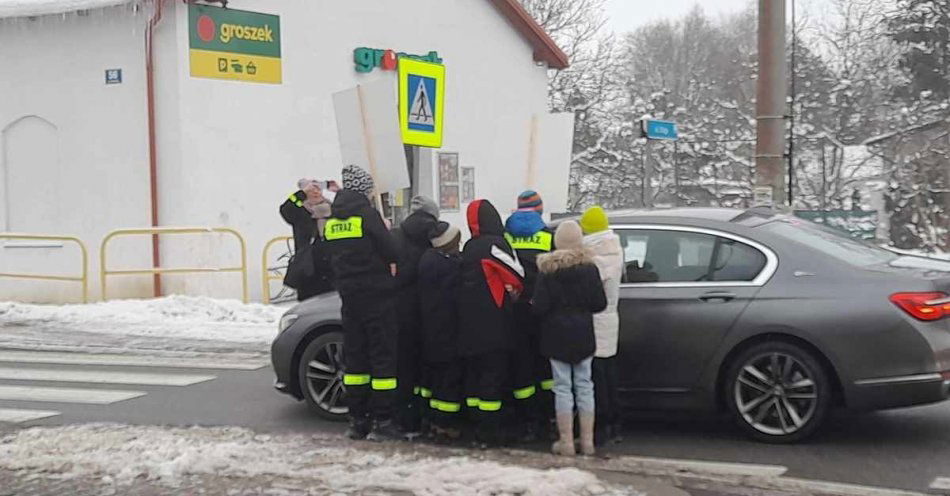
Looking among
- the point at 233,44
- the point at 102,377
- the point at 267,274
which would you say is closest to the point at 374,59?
the point at 233,44

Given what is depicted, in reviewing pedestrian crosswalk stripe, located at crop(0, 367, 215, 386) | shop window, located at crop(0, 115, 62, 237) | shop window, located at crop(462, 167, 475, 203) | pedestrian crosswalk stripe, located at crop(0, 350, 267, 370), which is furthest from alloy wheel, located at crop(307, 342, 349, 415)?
shop window, located at crop(462, 167, 475, 203)

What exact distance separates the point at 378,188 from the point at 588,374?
3.33 meters

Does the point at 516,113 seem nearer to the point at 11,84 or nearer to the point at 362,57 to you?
the point at 362,57

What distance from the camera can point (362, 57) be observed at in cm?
1867

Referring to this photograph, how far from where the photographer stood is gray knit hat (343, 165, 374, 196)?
7129 millimetres

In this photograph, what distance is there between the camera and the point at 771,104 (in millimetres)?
11086

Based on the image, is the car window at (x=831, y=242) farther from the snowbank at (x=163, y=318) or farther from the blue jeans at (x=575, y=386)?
the snowbank at (x=163, y=318)

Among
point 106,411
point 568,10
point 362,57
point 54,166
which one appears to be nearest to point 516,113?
point 362,57

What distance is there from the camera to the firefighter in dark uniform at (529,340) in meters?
6.94

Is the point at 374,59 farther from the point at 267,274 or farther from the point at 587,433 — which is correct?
the point at 587,433

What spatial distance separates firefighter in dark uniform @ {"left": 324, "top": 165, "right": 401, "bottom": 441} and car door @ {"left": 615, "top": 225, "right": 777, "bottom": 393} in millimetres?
1578

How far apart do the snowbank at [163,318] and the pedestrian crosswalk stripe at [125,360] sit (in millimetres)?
1368

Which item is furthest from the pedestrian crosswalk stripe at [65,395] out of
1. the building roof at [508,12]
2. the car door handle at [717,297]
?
the building roof at [508,12]

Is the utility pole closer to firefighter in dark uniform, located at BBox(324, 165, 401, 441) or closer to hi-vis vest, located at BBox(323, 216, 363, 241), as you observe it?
firefighter in dark uniform, located at BBox(324, 165, 401, 441)
